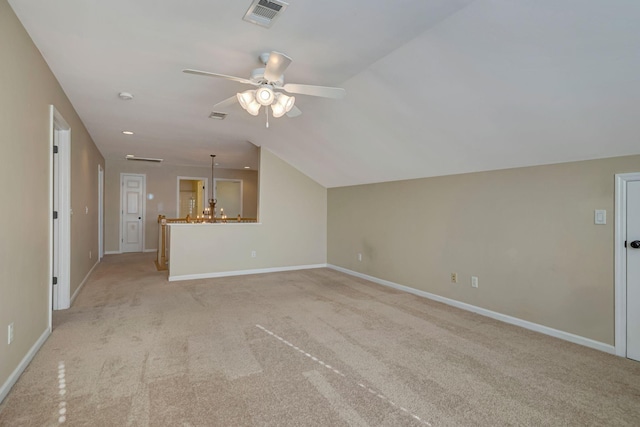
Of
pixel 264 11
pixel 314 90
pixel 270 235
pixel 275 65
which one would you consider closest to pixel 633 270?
pixel 314 90

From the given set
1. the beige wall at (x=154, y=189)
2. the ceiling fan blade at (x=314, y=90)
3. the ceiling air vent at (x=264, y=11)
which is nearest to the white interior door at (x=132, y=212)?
the beige wall at (x=154, y=189)

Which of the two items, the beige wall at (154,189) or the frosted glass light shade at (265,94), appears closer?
the frosted glass light shade at (265,94)

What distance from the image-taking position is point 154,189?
8859mm

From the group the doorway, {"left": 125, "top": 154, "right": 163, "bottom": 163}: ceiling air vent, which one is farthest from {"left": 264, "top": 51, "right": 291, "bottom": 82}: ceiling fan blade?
the doorway

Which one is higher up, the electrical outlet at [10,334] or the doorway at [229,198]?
the doorway at [229,198]

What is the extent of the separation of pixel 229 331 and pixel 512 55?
3.22 m

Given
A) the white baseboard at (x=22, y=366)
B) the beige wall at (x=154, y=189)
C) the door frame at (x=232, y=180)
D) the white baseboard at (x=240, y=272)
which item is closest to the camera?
the white baseboard at (x=22, y=366)

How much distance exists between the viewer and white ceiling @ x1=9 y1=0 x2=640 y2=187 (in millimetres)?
2037

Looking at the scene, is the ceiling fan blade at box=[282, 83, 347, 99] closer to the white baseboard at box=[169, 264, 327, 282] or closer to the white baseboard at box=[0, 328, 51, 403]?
the white baseboard at box=[0, 328, 51, 403]

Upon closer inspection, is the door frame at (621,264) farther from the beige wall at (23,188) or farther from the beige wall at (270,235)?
the beige wall at (270,235)

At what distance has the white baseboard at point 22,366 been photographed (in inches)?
78.1

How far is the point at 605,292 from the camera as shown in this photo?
2734 millimetres

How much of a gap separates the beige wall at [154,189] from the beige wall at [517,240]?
582cm

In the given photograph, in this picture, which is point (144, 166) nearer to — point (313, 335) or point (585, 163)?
point (313, 335)
